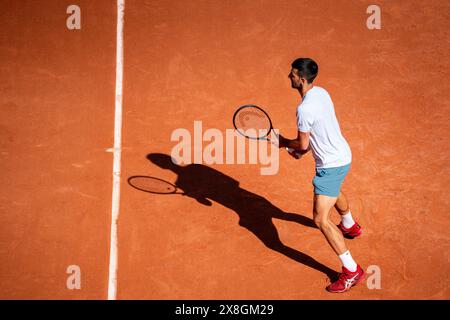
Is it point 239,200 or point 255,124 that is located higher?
point 255,124

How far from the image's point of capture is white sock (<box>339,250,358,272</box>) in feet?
19.6

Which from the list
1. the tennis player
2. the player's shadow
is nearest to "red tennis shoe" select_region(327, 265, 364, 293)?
the tennis player

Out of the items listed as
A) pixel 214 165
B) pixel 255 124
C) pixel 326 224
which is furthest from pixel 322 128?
pixel 214 165

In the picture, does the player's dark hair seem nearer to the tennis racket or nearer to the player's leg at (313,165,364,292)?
the player's leg at (313,165,364,292)

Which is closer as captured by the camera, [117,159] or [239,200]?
[239,200]

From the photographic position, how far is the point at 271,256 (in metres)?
6.62

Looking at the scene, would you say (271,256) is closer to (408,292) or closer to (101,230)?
(408,292)

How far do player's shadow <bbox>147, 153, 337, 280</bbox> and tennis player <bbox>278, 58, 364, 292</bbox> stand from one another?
61 cm

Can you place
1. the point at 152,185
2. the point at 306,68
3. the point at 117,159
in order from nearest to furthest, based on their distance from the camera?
the point at 306,68, the point at 152,185, the point at 117,159

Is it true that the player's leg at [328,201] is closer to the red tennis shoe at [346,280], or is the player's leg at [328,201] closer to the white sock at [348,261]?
the white sock at [348,261]

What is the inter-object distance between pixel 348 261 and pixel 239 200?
6.32 ft

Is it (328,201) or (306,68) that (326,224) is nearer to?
(328,201)

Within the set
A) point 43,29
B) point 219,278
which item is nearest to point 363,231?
point 219,278

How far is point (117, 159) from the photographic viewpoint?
7.85m
